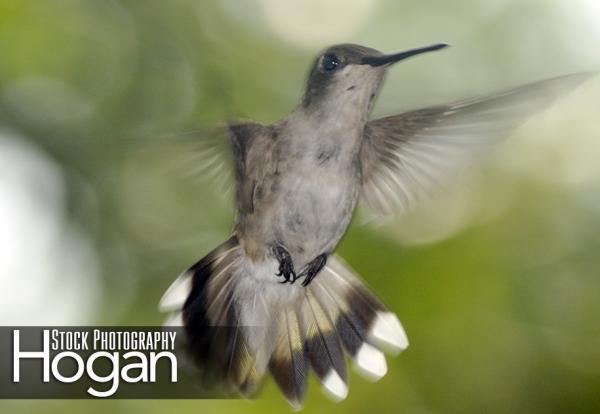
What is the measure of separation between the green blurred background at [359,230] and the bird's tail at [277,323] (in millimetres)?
824

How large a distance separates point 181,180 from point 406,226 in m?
1.12

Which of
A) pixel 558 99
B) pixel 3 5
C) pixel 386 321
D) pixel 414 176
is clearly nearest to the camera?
pixel 558 99

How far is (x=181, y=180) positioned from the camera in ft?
5.30

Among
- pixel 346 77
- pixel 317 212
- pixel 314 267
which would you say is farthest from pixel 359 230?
pixel 346 77

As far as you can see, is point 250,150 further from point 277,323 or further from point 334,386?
point 334,386

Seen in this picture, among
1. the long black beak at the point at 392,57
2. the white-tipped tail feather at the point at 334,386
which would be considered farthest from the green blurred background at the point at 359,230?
the long black beak at the point at 392,57

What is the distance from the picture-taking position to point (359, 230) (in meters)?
2.80

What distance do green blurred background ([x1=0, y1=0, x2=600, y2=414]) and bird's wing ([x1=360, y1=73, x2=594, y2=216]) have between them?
0.97 metres

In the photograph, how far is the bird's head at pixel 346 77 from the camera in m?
1.54

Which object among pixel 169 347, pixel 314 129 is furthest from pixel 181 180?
pixel 169 347

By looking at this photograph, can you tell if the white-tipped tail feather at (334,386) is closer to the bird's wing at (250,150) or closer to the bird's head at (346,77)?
the bird's wing at (250,150)

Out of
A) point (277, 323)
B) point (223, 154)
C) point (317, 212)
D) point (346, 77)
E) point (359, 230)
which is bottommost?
point (277, 323)

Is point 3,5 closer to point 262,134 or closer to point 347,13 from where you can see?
point 347,13

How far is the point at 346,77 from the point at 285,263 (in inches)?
14.9
